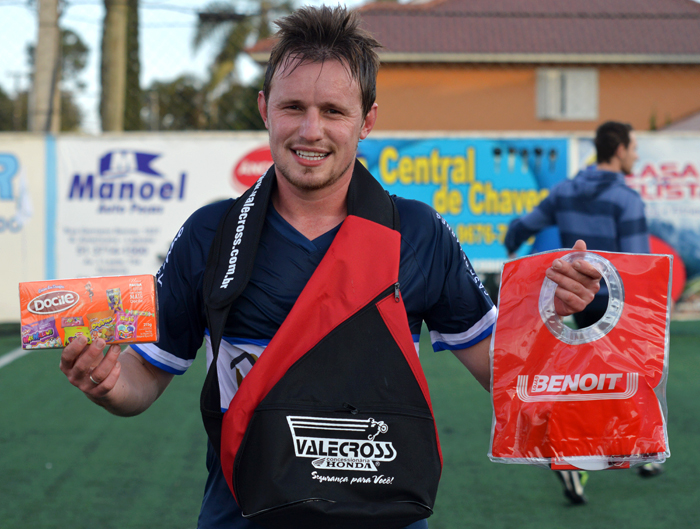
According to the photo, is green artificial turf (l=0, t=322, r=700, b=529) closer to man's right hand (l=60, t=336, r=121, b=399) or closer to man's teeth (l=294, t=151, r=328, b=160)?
man's right hand (l=60, t=336, r=121, b=399)

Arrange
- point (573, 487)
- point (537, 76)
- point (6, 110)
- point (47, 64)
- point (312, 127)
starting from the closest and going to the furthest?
point (312, 127) → point (573, 487) → point (47, 64) → point (537, 76) → point (6, 110)

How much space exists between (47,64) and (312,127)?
928cm

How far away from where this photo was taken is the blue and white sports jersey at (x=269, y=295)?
1638 millimetres

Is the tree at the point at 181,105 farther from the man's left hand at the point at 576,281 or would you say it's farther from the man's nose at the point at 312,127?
the man's left hand at the point at 576,281

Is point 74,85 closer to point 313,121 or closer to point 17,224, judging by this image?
point 17,224

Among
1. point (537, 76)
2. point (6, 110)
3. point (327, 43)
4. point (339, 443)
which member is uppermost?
point (6, 110)

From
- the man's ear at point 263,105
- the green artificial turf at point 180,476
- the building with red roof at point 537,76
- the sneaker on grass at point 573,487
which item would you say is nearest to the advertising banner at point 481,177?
the green artificial turf at point 180,476

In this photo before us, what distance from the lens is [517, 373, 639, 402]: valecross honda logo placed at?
170 centimetres

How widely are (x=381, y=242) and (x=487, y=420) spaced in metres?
3.89

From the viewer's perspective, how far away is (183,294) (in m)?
1.73

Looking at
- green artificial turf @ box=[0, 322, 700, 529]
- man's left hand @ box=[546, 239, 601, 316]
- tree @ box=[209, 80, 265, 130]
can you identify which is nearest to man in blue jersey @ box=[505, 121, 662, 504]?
green artificial turf @ box=[0, 322, 700, 529]

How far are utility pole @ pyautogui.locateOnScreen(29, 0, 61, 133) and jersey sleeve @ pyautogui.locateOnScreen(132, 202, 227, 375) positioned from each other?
28.2ft

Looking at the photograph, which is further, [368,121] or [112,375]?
[368,121]

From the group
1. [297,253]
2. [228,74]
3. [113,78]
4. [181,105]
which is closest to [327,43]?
[297,253]
